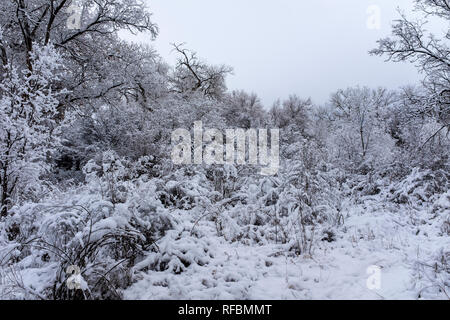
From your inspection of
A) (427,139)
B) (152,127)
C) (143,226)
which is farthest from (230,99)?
(143,226)

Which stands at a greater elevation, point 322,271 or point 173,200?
point 173,200

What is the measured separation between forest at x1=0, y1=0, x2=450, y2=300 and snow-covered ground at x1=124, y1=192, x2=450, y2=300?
0.06ft

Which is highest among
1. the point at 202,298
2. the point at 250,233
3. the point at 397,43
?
the point at 397,43

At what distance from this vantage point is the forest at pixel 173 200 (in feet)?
8.78

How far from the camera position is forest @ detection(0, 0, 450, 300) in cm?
268

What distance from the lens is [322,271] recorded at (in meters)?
3.14

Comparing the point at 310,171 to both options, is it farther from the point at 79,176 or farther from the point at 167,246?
the point at 79,176

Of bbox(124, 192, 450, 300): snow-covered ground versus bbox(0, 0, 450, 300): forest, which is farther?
bbox(0, 0, 450, 300): forest

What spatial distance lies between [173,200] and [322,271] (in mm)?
3768

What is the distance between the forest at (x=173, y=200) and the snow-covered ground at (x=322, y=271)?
0.06ft

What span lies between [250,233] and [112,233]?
7.10 feet

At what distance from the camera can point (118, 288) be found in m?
2.58

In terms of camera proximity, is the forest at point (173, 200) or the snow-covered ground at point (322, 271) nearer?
the snow-covered ground at point (322, 271)

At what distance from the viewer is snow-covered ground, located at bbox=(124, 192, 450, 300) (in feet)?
8.43
